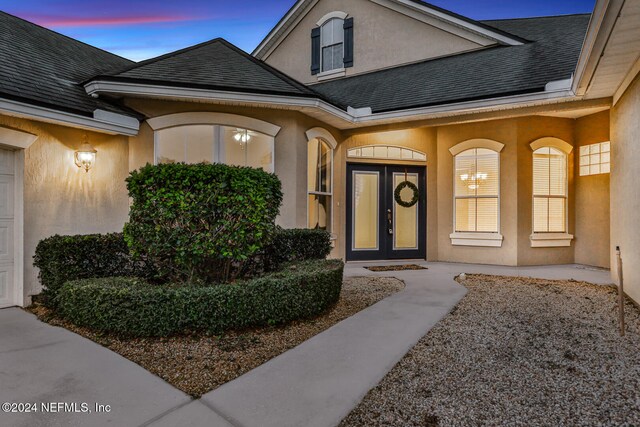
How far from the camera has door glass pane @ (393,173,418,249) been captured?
9578 mm

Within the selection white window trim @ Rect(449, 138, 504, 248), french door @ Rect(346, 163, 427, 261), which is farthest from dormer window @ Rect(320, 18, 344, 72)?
white window trim @ Rect(449, 138, 504, 248)

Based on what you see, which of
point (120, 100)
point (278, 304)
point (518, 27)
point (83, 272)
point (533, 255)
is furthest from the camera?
point (518, 27)

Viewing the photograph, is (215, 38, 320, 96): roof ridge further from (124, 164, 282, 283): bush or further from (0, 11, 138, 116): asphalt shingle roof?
(124, 164, 282, 283): bush

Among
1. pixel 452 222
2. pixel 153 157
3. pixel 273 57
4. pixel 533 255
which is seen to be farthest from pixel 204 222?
pixel 273 57

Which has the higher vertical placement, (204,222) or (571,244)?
(204,222)

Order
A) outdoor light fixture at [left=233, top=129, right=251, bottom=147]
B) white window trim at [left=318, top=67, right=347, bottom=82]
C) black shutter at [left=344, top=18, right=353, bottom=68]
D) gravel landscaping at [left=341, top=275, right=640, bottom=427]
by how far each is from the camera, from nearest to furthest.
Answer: gravel landscaping at [left=341, top=275, right=640, bottom=427], outdoor light fixture at [left=233, top=129, right=251, bottom=147], black shutter at [left=344, top=18, right=353, bottom=68], white window trim at [left=318, top=67, right=347, bottom=82]

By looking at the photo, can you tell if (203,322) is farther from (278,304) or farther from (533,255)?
(533,255)

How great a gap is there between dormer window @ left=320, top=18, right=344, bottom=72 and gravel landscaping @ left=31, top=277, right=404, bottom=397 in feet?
30.3

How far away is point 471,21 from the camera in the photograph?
32.2 feet

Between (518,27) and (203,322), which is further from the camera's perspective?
(518,27)

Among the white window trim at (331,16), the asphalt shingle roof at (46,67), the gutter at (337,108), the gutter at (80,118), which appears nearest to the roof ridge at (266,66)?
the gutter at (337,108)

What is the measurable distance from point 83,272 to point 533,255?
29.0 ft

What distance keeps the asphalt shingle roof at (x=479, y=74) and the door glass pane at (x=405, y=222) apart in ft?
6.94

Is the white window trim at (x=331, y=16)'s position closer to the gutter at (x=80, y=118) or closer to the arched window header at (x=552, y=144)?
the arched window header at (x=552, y=144)
